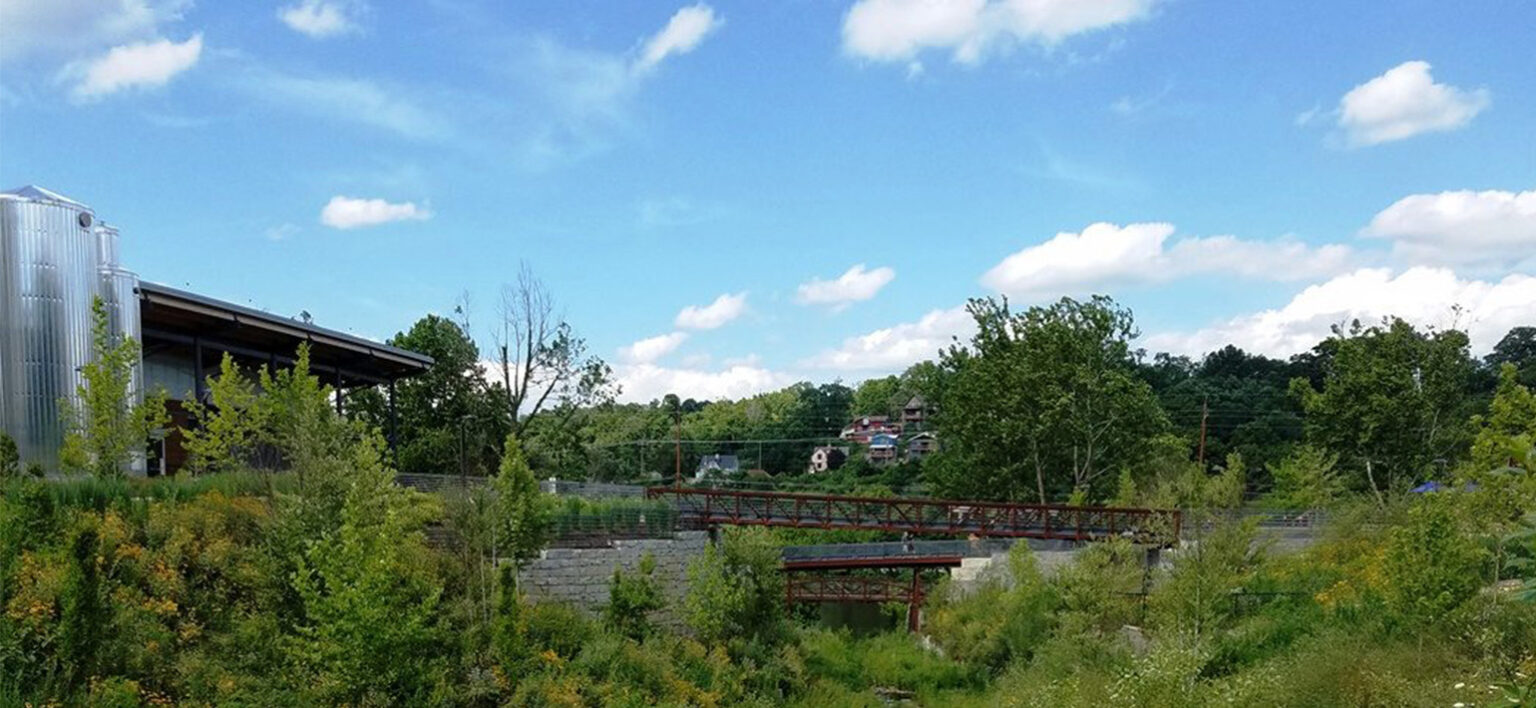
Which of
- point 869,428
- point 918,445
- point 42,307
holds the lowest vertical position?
point 918,445

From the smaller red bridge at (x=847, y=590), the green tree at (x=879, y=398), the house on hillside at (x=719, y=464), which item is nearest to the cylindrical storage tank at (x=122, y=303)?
the smaller red bridge at (x=847, y=590)

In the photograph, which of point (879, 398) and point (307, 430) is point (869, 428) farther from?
point (307, 430)

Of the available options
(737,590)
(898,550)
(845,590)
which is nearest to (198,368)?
(737,590)

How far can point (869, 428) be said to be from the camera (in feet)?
356

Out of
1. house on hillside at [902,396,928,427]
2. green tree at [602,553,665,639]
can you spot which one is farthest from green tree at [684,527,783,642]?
house on hillside at [902,396,928,427]

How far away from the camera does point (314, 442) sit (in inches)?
661

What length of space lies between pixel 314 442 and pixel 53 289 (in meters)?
10.5

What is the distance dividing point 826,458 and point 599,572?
67.7m

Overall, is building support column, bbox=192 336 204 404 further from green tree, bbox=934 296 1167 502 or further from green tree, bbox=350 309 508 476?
green tree, bbox=934 296 1167 502

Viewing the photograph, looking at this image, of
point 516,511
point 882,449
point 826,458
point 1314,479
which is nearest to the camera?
point 516,511

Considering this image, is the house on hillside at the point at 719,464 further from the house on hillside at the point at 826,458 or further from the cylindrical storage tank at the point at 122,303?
the cylindrical storage tank at the point at 122,303

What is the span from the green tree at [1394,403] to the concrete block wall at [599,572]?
27.3 metres

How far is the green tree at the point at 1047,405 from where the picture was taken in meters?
47.0

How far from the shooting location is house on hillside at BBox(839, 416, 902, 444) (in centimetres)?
10134
